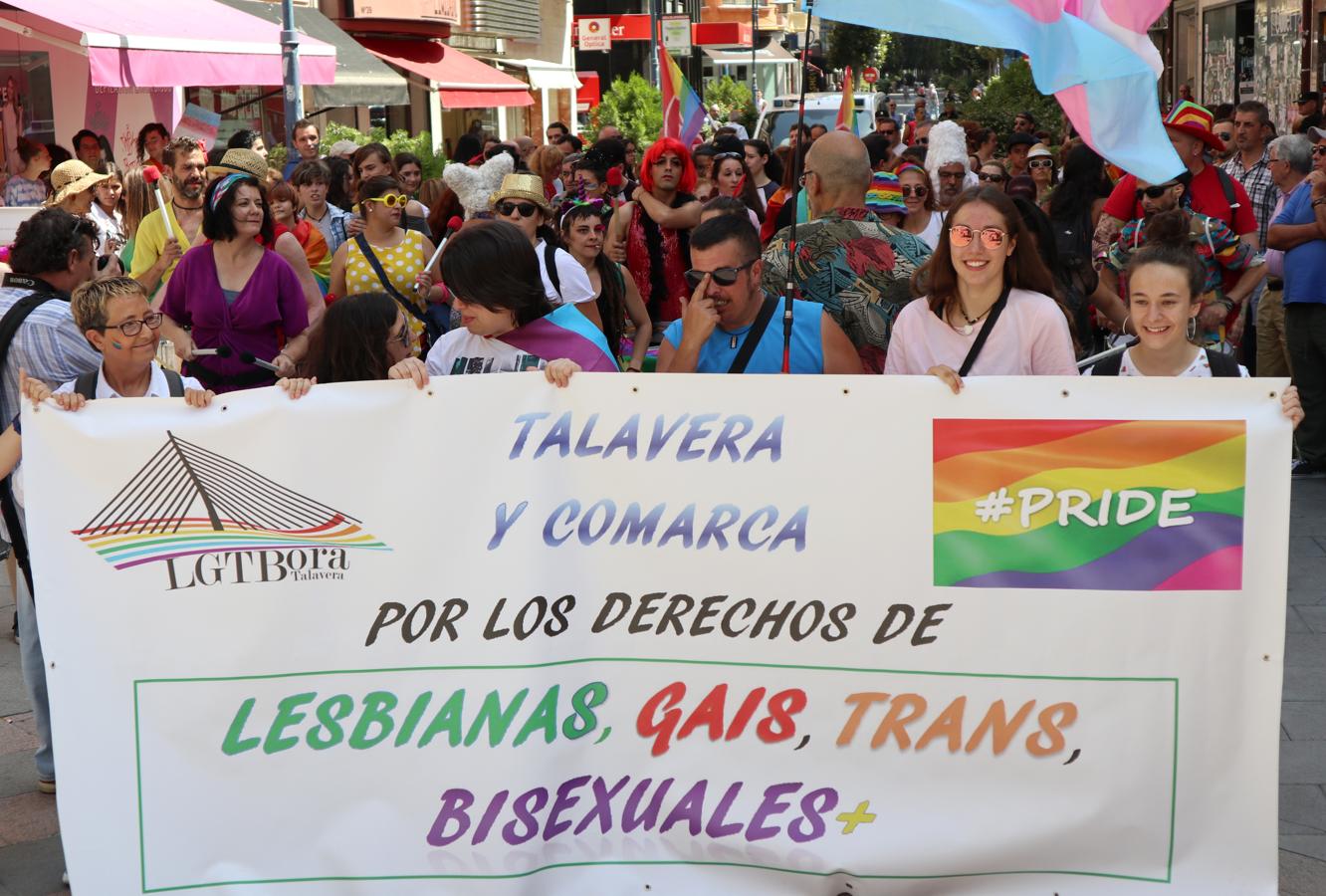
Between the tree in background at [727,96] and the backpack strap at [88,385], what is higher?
the backpack strap at [88,385]

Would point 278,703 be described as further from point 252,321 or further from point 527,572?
point 252,321

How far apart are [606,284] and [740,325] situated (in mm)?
2859

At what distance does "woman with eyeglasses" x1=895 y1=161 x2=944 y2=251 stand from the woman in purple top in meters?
3.50

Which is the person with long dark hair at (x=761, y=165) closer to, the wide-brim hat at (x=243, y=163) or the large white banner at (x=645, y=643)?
the wide-brim hat at (x=243, y=163)

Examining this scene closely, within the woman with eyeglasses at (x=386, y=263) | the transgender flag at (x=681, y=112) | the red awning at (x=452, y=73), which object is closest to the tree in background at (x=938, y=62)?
the red awning at (x=452, y=73)

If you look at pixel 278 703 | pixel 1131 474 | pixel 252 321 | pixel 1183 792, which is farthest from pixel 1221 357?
pixel 252 321

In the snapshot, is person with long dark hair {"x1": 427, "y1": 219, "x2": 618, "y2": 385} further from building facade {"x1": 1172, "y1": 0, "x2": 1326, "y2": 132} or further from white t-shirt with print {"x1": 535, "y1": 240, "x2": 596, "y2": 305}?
building facade {"x1": 1172, "y1": 0, "x2": 1326, "y2": 132}

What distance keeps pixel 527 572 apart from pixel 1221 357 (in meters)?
2.09

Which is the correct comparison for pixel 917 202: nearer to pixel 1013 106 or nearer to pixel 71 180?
pixel 71 180

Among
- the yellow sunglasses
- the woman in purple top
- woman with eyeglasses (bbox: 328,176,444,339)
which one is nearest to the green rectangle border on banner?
the woman in purple top

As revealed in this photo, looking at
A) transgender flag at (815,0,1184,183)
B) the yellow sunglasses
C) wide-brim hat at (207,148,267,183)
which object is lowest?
the yellow sunglasses

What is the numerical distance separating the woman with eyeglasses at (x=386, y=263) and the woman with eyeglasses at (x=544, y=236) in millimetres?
595

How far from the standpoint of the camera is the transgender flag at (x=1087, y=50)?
166 inches

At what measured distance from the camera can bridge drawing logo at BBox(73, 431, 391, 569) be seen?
3873mm
